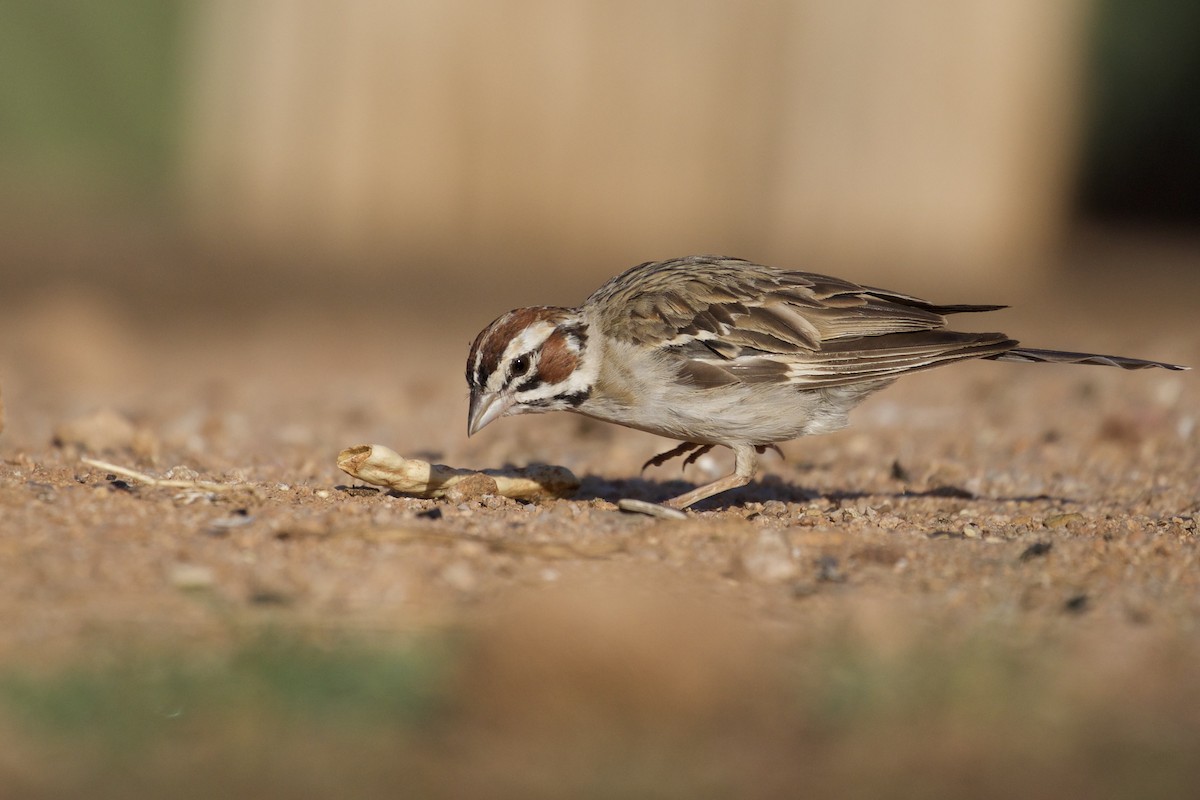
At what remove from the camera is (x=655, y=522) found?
18.2ft

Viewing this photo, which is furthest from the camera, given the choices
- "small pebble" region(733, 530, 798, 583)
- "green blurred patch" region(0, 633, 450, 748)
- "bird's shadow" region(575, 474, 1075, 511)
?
"bird's shadow" region(575, 474, 1075, 511)

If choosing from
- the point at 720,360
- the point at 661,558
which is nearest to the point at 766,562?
the point at 661,558

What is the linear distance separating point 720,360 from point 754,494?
0.91 meters

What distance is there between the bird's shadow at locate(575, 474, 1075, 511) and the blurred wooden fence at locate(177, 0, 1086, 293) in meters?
10.0

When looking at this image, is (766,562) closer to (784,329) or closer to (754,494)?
(784,329)

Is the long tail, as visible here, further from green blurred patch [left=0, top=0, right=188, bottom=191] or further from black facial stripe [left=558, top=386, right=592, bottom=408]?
green blurred patch [left=0, top=0, right=188, bottom=191]

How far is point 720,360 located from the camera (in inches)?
249

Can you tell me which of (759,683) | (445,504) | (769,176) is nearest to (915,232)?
(769,176)

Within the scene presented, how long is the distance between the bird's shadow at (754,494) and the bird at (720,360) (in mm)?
382

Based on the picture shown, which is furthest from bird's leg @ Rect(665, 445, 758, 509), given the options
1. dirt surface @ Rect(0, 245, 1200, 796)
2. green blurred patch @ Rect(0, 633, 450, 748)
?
green blurred patch @ Rect(0, 633, 450, 748)

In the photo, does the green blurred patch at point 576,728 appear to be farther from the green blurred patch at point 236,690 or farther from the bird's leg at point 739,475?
the bird's leg at point 739,475

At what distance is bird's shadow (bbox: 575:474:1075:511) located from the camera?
6.79 m

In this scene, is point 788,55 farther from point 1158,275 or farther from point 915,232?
point 1158,275

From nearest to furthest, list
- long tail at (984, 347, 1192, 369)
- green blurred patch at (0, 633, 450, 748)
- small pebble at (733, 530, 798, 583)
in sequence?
green blurred patch at (0, 633, 450, 748)
small pebble at (733, 530, 798, 583)
long tail at (984, 347, 1192, 369)
